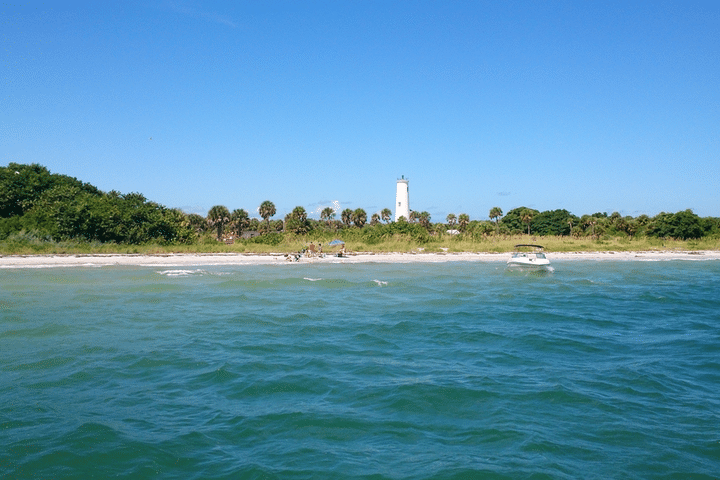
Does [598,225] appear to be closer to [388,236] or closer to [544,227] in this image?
[544,227]

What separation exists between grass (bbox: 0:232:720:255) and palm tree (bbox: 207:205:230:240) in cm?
2429

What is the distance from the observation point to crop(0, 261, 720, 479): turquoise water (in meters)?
6.19

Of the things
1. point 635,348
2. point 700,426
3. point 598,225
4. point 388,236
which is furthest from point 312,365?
point 598,225

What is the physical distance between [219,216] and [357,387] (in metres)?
57.7

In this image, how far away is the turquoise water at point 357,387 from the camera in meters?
6.19

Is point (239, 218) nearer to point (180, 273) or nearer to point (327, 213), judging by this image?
point (327, 213)

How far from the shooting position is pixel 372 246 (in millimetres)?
38375

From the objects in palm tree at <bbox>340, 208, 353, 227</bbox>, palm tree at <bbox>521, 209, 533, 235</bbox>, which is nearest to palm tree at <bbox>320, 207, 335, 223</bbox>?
palm tree at <bbox>340, 208, 353, 227</bbox>

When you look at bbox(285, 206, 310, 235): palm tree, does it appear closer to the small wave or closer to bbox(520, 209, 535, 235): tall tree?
the small wave

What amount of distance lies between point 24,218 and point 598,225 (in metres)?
54.1

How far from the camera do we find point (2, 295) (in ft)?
62.3

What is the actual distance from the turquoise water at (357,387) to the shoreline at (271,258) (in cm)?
1122

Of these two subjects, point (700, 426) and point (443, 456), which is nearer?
point (443, 456)

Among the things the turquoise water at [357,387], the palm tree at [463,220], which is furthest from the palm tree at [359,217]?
the turquoise water at [357,387]
